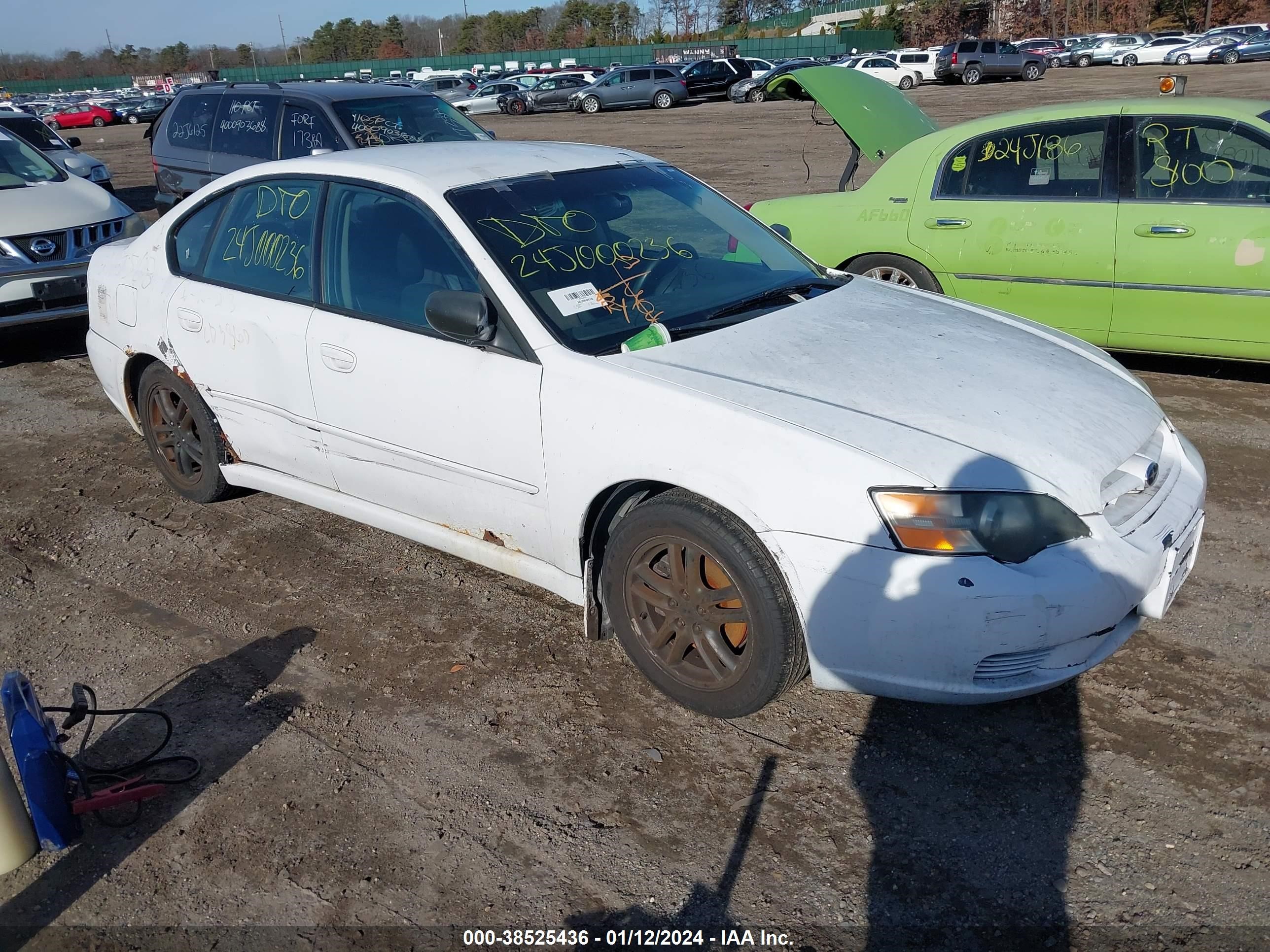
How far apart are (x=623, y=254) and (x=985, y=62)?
40.9m

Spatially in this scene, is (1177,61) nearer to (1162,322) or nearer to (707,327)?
(1162,322)

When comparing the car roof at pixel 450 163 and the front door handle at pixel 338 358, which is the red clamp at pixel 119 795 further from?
the car roof at pixel 450 163

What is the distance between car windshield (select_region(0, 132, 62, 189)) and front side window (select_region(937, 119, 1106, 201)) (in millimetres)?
7197

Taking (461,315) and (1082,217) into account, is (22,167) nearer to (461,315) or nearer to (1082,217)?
(461,315)

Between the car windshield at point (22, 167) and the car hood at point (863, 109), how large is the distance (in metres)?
6.12

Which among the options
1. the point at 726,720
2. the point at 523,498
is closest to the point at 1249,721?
the point at 726,720

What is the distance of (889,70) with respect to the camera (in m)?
39.4

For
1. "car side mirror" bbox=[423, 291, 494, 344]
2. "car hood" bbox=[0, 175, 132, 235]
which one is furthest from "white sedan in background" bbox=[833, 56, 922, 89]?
"car side mirror" bbox=[423, 291, 494, 344]

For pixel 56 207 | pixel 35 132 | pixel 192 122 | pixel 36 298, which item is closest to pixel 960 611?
pixel 36 298

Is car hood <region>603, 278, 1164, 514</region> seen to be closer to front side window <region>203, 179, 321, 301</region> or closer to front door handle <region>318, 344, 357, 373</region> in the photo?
front door handle <region>318, 344, 357, 373</region>

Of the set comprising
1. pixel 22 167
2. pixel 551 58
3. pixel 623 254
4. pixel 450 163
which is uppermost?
pixel 551 58

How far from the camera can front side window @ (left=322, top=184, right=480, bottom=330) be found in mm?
3686

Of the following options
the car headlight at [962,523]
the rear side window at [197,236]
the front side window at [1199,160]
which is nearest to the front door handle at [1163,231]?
→ the front side window at [1199,160]

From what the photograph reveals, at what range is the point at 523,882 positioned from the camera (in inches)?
104
